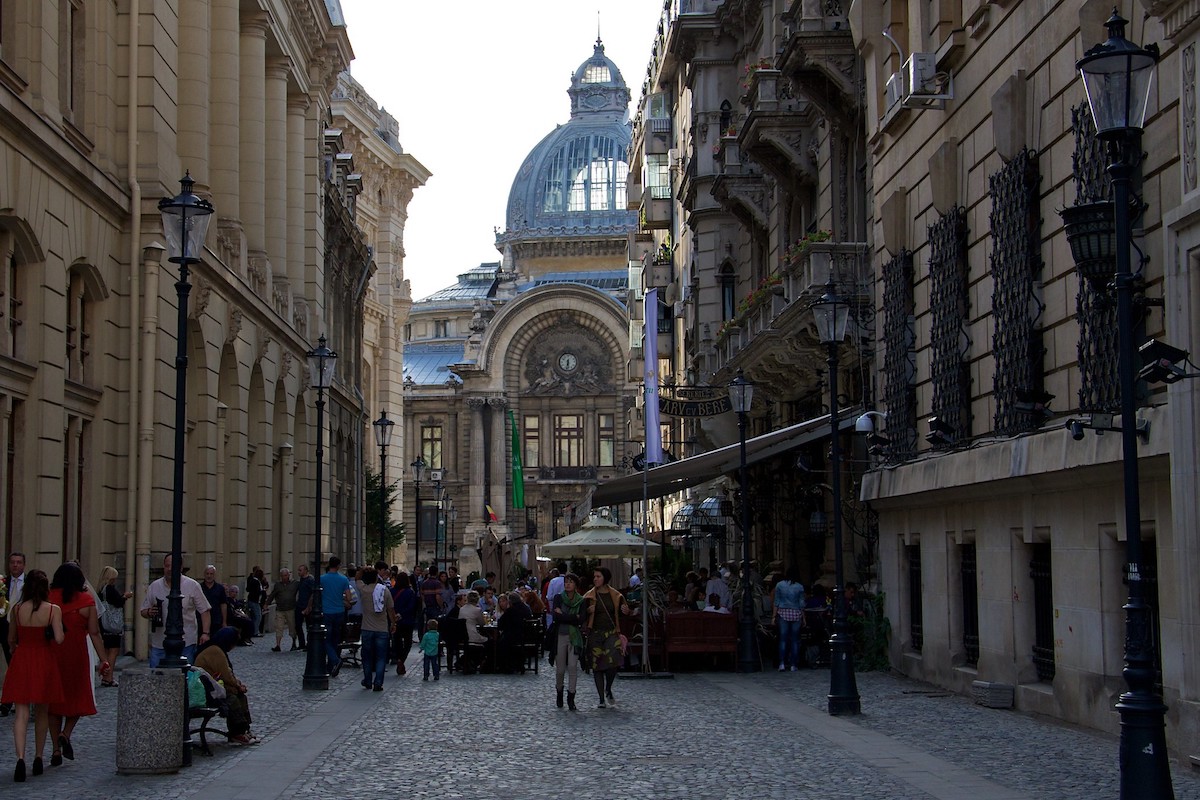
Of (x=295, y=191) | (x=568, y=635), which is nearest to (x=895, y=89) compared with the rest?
(x=568, y=635)

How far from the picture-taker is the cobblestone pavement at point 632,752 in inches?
480

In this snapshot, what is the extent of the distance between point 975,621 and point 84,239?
12173 millimetres

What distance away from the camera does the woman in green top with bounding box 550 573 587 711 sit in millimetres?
19750

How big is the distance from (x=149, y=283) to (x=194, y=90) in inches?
242

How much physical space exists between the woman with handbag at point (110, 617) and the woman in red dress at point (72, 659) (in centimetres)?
613

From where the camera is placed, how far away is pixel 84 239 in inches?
890

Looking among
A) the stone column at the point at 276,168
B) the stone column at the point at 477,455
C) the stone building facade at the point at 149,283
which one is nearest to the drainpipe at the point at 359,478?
the stone building facade at the point at 149,283

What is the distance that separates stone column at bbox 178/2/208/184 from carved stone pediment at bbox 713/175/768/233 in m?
11.8

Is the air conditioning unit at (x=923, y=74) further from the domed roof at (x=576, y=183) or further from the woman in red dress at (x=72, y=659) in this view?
the domed roof at (x=576, y=183)

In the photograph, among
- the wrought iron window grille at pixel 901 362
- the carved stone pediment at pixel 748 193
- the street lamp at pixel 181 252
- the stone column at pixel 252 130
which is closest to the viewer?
the street lamp at pixel 181 252

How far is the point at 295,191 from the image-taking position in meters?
40.6

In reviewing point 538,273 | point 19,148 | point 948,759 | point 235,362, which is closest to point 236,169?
point 235,362

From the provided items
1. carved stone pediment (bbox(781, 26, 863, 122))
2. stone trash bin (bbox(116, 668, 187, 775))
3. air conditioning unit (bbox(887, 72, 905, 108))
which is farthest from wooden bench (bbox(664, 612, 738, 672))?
stone trash bin (bbox(116, 668, 187, 775))

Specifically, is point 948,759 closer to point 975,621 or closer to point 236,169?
point 975,621
